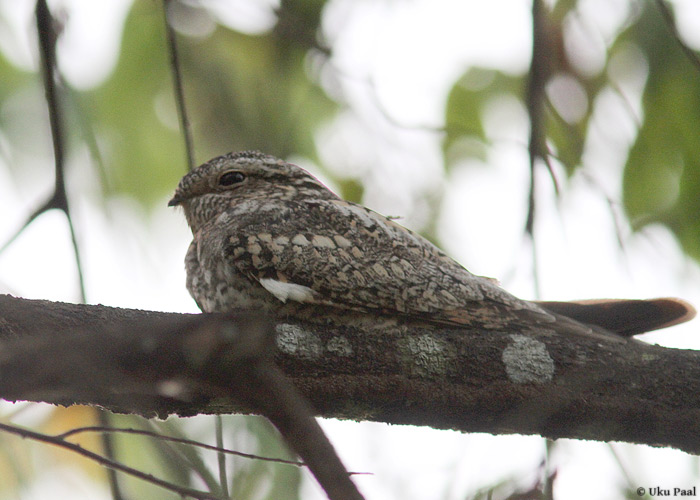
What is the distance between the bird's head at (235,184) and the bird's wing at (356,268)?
0.40 m

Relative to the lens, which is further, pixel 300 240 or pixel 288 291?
pixel 300 240

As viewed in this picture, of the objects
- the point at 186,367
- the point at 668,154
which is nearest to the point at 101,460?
the point at 186,367

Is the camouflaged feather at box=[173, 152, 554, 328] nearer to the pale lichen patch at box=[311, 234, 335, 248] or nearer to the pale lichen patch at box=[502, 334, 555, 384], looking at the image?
the pale lichen patch at box=[311, 234, 335, 248]

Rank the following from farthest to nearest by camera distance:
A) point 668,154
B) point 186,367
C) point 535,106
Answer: point 668,154
point 535,106
point 186,367

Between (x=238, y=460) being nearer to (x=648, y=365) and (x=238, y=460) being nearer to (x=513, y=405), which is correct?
(x=513, y=405)

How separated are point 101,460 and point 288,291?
930mm

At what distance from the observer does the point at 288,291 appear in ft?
8.30

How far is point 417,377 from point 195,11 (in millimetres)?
2301

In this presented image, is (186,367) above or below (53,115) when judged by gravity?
below

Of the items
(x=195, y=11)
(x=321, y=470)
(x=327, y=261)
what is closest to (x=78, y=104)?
(x=327, y=261)

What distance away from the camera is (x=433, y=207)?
376 centimetres

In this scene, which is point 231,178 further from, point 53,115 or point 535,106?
point 535,106

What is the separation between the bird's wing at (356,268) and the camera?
2588mm

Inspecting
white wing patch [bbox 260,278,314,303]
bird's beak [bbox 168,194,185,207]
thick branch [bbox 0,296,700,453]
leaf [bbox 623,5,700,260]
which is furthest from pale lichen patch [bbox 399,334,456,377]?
bird's beak [bbox 168,194,185,207]
